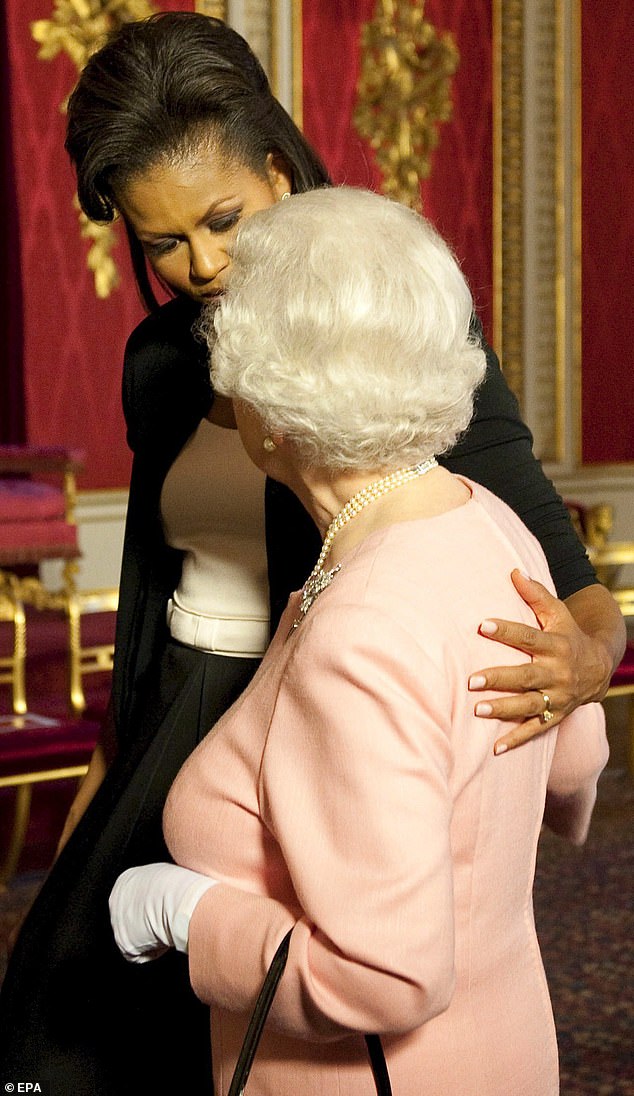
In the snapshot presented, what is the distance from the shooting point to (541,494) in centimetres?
171

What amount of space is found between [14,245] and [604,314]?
3858 millimetres

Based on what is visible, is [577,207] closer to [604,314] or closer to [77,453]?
[604,314]

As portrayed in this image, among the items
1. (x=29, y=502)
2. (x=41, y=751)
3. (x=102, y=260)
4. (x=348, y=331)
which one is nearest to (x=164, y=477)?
(x=348, y=331)

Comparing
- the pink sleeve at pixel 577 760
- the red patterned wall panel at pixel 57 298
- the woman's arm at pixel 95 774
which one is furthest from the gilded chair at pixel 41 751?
the red patterned wall panel at pixel 57 298

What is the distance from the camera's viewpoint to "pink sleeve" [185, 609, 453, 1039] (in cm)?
110

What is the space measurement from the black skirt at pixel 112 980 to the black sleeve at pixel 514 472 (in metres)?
0.44

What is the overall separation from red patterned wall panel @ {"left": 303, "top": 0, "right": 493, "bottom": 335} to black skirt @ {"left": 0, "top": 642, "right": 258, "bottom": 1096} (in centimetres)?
606

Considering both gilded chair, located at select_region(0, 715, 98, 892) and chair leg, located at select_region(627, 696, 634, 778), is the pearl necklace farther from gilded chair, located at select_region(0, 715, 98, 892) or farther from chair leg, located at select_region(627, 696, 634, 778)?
chair leg, located at select_region(627, 696, 634, 778)

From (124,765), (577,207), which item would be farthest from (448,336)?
(577,207)

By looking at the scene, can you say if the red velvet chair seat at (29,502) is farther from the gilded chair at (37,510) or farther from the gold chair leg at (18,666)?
the gold chair leg at (18,666)

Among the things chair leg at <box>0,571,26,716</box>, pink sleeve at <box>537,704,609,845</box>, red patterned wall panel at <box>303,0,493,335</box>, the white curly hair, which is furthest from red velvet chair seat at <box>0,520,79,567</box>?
the white curly hair

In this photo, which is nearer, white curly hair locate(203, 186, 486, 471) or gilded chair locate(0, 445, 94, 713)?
white curly hair locate(203, 186, 486, 471)

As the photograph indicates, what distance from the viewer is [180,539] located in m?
1.92

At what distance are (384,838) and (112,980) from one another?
792 millimetres
